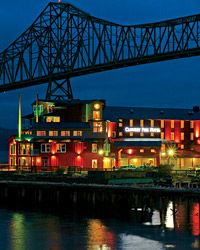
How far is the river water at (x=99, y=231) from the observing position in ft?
186

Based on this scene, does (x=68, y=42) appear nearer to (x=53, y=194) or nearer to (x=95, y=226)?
(x=53, y=194)

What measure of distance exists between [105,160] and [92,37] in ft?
81.9

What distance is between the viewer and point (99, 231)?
63.2 m

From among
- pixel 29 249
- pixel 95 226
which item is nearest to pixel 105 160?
pixel 95 226

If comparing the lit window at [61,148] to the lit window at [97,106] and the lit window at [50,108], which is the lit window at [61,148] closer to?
the lit window at [97,106]

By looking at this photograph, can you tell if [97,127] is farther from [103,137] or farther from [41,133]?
[41,133]

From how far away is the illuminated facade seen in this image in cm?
11538

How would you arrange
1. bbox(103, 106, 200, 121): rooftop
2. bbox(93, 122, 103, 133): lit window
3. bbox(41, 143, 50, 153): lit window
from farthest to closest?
1. bbox(103, 106, 200, 121): rooftop
2. bbox(93, 122, 103, 133): lit window
3. bbox(41, 143, 50, 153): lit window

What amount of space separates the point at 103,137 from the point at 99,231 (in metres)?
55.9

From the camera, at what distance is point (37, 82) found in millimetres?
135875

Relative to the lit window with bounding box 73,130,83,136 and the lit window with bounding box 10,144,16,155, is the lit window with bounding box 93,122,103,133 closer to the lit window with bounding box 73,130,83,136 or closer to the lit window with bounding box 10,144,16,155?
the lit window with bounding box 73,130,83,136

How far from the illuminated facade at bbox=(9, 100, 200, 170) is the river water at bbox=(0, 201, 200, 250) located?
3760 cm

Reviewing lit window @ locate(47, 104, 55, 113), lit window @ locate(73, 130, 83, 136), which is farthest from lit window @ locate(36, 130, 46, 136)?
lit window @ locate(47, 104, 55, 113)

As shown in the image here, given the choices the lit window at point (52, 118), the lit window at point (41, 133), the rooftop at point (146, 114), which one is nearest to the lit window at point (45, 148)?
the lit window at point (41, 133)
